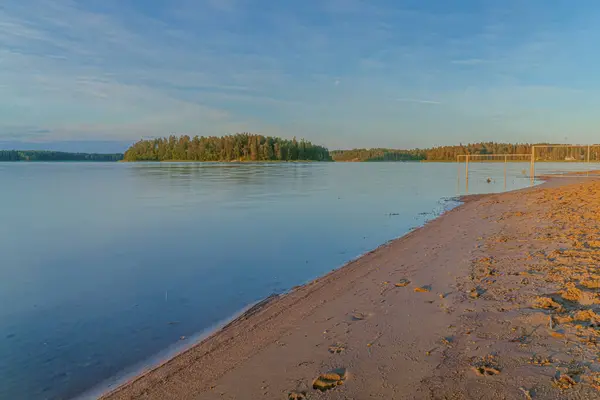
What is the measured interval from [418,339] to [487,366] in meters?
0.86

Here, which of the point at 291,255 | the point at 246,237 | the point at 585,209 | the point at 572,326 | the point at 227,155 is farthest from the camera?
the point at 227,155

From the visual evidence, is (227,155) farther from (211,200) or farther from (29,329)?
(29,329)

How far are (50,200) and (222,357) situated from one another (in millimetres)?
24536

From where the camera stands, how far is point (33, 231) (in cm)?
1404

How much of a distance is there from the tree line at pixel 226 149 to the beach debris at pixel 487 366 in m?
142

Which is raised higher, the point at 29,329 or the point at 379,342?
the point at 379,342

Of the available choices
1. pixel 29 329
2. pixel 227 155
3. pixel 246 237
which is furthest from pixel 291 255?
pixel 227 155

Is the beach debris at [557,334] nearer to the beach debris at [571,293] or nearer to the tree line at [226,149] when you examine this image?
the beach debris at [571,293]

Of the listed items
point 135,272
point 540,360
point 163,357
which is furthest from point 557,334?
point 135,272

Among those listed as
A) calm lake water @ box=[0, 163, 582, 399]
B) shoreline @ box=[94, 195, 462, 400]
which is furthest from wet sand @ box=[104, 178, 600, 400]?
calm lake water @ box=[0, 163, 582, 399]

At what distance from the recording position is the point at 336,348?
4297 mm

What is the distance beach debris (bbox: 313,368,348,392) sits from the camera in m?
3.52

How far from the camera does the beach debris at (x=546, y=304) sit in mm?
Answer: 4902

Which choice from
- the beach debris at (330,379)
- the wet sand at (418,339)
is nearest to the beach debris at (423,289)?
the wet sand at (418,339)
